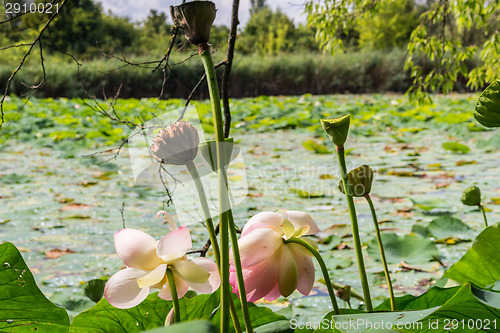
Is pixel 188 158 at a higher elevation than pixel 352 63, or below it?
below

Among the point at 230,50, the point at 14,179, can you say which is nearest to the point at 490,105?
the point at 230,50

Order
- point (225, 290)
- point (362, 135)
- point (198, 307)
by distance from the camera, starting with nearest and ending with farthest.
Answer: point (225, 290) → point (198, 307) → point (362, 135)

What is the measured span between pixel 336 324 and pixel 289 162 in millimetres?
2455

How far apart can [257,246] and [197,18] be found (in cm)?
13

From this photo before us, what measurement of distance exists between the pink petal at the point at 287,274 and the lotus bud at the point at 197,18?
0.13 metres

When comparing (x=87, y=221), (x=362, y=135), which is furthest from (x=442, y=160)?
(x=87, y=221)

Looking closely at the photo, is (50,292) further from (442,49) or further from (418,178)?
(442,49)

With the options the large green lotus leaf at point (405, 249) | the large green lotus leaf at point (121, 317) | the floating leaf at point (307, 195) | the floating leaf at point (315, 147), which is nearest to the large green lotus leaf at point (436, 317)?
the large green lotus leaf at point (121, 317)

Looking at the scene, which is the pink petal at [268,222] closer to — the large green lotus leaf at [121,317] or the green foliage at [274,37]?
the large green lotus leaf at [121,317]

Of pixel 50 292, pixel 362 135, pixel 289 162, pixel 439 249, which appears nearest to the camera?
pixel 50 292

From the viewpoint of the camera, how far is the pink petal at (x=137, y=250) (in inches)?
9.5

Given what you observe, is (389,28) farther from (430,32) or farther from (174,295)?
(174,295)

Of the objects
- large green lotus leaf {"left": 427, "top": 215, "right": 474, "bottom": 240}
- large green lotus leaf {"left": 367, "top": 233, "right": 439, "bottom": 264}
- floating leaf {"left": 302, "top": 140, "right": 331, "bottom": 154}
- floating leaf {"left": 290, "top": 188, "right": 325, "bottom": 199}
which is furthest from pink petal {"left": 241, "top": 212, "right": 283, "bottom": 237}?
floating leaf {"left": 302, "top": 140, "right": 331, "bottom": 154}

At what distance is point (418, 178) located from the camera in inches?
84.0
